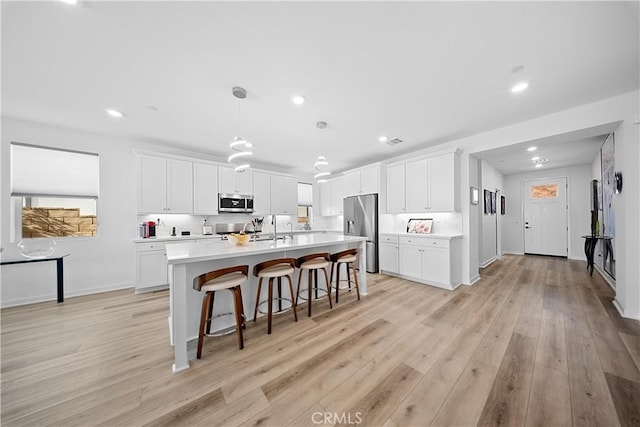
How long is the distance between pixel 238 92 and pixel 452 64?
2.25 m

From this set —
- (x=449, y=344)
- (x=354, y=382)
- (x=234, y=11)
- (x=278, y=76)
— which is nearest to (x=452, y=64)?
(x=278, y=76)

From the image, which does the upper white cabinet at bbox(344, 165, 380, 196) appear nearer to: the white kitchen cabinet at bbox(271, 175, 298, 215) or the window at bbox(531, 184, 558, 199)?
the white kitchen cabinet at bbox(271, 175, 298, 215)

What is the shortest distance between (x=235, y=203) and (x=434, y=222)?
4.38 m

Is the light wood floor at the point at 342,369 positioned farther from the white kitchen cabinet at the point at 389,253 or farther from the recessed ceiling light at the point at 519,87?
the recessed ceiling light at the point at 519,87

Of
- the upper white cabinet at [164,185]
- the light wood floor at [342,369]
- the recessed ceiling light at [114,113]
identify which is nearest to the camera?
the light wood floor at [342,369]

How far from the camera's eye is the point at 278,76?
2234mm

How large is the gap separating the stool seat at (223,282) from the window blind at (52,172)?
355 cm

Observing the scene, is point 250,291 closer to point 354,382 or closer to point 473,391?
point 354,382

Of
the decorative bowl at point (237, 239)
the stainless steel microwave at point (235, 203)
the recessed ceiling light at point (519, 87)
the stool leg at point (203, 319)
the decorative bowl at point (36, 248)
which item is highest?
the recessed ceiling light at point (519, 87)

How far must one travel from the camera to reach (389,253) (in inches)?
183

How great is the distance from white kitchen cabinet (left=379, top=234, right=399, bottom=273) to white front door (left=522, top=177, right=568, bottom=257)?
5425 mm

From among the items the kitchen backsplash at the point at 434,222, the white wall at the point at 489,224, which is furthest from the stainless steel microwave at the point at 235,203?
the white wall at the point at 489,224

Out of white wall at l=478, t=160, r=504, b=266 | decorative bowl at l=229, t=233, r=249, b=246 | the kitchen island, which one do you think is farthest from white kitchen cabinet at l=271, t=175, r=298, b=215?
white wall at l=478, t=160, r=504, b=266

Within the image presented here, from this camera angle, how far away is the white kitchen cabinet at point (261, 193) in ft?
17.4
